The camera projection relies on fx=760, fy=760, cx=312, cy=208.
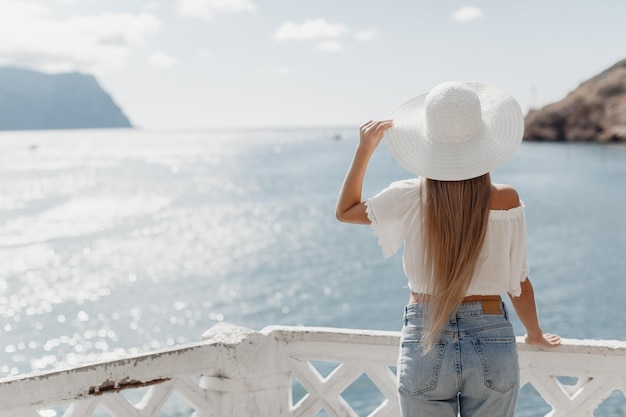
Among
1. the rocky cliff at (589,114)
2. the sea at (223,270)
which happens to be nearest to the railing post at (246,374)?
the sea at (223,270)

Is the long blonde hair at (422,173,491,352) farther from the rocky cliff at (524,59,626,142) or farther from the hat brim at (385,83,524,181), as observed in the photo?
the rocky cliff at (524,59,626,142)

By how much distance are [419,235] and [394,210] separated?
118 mm

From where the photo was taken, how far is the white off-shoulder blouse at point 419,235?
2525 millimetres

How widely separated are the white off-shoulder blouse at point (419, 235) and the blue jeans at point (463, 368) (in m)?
0.09

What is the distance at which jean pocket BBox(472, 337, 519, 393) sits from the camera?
2494mm

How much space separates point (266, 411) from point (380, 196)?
1.61 metres

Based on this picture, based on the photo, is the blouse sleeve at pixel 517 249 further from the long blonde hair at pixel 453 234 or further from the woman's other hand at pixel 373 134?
the woman's other hand at pixel 373 134

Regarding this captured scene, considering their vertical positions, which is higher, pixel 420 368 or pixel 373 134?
pixel 373 134

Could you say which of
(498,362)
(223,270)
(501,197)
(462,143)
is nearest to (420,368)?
(498,362)

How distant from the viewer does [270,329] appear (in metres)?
3.67

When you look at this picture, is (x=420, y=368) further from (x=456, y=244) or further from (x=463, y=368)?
(x=456, y=244)

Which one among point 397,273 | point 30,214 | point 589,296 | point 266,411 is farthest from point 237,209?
point 266,411

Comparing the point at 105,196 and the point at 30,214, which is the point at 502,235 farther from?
the point at 105,196

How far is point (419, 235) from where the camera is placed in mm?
2537
